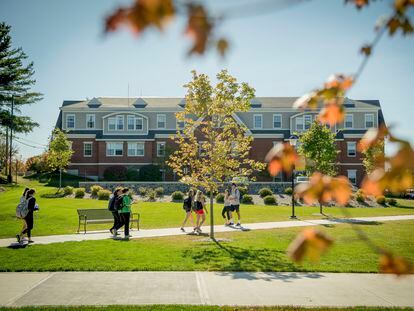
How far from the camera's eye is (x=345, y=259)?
11578 mm

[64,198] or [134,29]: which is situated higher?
[134,29]

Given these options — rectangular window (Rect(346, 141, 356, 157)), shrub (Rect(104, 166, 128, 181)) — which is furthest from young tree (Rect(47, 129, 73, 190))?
rectangular window (Rect(346, 141, 356, 157))

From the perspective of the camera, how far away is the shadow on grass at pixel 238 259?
1028 cm

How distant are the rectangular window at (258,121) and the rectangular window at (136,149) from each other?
47.0ft

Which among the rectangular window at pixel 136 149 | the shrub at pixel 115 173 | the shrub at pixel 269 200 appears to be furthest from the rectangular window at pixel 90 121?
the shrub at pixel 269 200

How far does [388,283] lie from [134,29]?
9.25m

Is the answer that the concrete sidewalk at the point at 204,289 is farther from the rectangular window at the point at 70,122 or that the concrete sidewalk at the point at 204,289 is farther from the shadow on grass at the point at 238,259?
the rectangular window at the point at 70,122

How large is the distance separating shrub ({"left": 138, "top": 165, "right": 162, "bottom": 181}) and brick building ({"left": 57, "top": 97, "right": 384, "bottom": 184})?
1.49m

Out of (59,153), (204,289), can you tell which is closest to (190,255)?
(204,289)

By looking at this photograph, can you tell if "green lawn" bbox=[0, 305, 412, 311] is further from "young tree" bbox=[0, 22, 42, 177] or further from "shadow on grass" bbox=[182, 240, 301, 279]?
"young tree" bbox=[0, 22, 42, 177]

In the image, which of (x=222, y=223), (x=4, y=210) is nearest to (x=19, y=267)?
(x=222, y=223)

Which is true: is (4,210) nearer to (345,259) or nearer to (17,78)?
(345,259)

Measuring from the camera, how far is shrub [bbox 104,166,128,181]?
154ft

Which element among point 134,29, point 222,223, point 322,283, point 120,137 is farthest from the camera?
point 120,137
